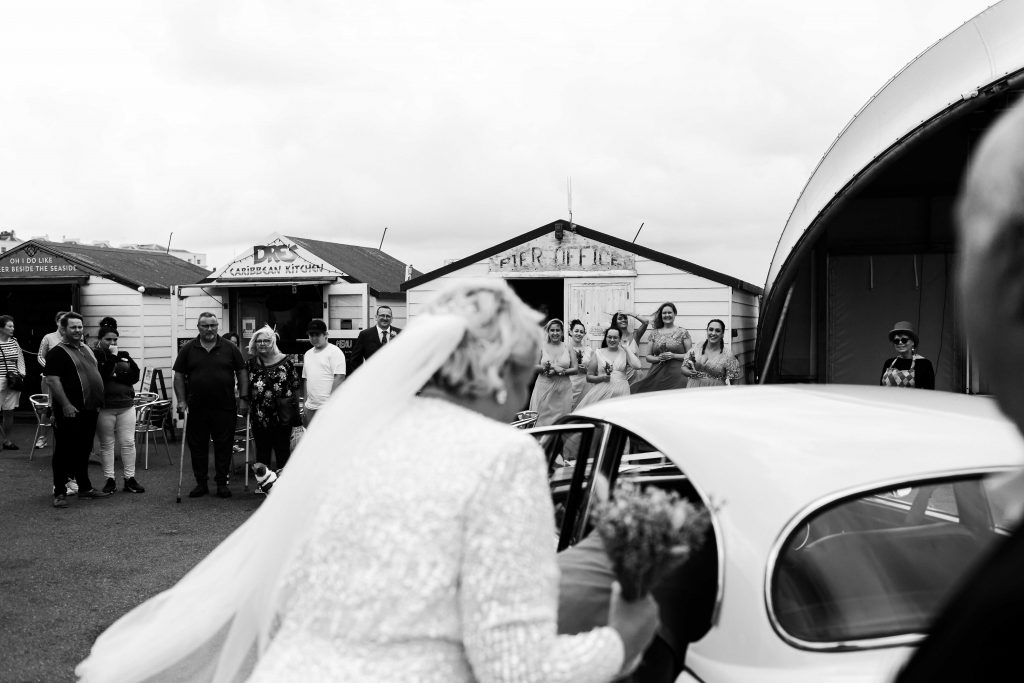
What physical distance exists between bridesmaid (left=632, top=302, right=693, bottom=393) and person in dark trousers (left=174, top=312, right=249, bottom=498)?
4866 mm

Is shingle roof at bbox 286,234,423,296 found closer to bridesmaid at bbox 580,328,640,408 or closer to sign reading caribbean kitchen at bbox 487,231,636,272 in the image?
sign reading caribbean kitchen at bbox 487,231,636,272

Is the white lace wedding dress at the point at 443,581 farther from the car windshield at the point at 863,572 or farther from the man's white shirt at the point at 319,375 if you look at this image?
the man's white shirt at the point at 319,375

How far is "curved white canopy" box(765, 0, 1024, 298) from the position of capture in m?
10.6

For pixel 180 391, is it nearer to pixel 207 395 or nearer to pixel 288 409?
pixel 207 395

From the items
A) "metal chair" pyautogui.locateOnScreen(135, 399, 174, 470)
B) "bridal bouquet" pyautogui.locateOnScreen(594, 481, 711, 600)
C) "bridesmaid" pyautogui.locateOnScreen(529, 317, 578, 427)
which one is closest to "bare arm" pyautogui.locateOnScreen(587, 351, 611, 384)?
"bridesmaid" pyautogui.locateOnScreen(529, 317, 578, 427)

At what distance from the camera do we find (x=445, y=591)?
1.91 metres

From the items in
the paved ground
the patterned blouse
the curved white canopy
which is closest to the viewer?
the paved ground

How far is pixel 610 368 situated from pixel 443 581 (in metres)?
9.08

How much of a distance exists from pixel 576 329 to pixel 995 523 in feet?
28.9

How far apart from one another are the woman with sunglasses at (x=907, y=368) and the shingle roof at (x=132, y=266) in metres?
14.5

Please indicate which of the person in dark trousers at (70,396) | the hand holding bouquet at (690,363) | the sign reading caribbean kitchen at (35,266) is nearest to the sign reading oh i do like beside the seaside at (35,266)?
the sign reading caribbean kitchen at (35,266)

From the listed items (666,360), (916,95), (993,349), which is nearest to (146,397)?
(666,360)

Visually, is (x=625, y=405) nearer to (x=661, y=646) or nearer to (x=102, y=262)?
(x=661, y=646)

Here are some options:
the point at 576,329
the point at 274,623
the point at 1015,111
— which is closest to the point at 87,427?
the point at 576,329
